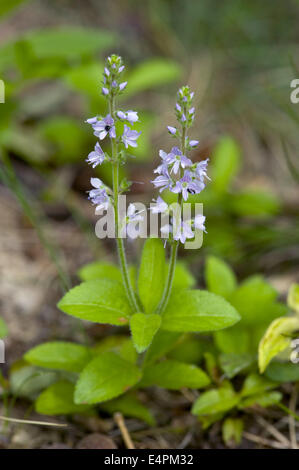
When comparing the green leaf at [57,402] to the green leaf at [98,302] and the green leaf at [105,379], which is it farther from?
the green leaf at [98,302]

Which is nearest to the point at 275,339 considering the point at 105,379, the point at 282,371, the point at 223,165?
the point at 282,371

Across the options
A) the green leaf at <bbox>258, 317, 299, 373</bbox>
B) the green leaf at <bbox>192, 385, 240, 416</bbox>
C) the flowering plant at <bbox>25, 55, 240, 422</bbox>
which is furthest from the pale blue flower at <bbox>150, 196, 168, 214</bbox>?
the green leaf at <bbox>192, 385, 240, 416</bbox>

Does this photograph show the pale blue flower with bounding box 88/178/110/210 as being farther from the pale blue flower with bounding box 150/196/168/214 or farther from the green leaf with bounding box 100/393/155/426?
the green leaf with bounding box 100/393/155/426

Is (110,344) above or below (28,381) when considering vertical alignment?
above

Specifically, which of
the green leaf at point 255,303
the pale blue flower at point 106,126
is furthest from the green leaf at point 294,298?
the pale blue flower at point 106,126

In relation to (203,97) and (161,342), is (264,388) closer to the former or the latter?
(161,342)

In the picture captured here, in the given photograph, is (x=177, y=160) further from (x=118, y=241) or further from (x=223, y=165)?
(x=223, y=165)
